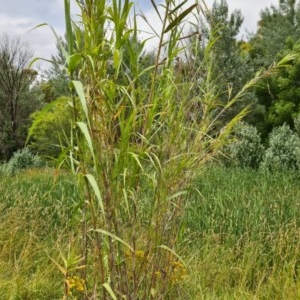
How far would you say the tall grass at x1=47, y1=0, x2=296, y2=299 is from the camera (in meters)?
1.88

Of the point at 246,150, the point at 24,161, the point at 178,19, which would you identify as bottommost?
the point at 24,161

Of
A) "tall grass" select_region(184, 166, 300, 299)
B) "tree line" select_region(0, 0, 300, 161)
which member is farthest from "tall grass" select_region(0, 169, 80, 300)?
"tree line" select_region(0, 0, 300, 161)

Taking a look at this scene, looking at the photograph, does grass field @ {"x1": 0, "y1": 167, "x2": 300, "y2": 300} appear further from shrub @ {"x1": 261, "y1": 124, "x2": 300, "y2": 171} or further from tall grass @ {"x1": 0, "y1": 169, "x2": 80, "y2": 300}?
shrub @ {"x1": 261, "y1": 124, "x2": 300, "y2": 171}

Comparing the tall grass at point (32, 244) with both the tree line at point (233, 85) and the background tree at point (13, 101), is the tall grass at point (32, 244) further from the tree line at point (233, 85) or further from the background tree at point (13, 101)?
the background tree at point (13, 101)

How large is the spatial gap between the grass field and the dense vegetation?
0.02 m

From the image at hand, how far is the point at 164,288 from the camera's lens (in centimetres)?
227

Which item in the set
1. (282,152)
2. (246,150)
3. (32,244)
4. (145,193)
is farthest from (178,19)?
(246,150)

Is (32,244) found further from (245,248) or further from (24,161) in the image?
(24,161)

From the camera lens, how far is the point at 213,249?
4039 millimetres

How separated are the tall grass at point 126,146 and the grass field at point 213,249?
0.64m

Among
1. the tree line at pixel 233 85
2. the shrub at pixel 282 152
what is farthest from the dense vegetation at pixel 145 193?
the tree line at pixel 233 85

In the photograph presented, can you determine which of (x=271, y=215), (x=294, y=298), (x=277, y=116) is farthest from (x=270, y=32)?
(x=294, y=298)

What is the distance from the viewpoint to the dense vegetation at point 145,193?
192 cm

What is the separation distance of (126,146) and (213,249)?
7.76ft
